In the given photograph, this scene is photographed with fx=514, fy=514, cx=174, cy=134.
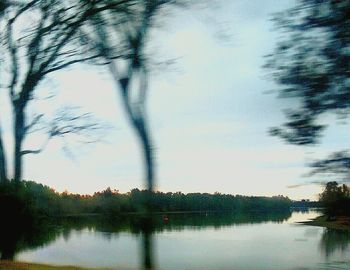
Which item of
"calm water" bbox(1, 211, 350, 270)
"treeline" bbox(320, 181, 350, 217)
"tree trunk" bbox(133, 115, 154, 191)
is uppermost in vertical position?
"tree trunk" bbox(133, 115, 154, 191)

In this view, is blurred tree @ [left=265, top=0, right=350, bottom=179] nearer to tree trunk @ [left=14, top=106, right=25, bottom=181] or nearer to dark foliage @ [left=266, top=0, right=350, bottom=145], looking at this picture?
dark foliage @ [left=266, top=0, right=350, bottom=145]

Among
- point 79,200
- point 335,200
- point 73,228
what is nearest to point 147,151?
point 335,200

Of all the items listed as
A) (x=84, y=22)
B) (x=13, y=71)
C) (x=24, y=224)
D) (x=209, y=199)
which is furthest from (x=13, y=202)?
(x=209, y=199)

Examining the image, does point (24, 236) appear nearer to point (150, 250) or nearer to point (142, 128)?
point (150, 250)

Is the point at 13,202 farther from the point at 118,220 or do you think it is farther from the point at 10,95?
the point at 118,220

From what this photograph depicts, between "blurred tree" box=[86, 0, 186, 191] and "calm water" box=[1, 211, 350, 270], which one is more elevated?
"blurred tree" box=[86, 0, 186, 191]

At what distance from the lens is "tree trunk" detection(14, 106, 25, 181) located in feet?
40.7

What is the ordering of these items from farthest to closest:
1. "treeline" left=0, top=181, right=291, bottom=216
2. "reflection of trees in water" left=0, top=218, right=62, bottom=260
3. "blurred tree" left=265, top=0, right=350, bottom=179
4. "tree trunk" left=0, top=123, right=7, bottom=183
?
"reflection of trees in water" left=0, top=218, right=62, bottom=260, "tree trunk" left=0, top=123, right=7, bottom=183, "treeline" left=0, top=181, right=291, bottom=216, "blurred tree" left=265, top=0, right=350, bottom=179

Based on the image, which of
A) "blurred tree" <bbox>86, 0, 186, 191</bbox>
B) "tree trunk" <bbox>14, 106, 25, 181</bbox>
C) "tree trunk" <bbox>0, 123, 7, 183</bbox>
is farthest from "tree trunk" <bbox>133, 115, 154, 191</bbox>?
"tree trunk" <bbox>0, 123, 7, 183</bbox>

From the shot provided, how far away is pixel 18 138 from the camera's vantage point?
42.0 feet

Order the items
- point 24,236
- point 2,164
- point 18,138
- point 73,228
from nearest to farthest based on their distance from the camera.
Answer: point 2,164 < point 18,138 < point 24,236 < point 73,228

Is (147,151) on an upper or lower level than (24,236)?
upper

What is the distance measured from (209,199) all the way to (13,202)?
4783 centimetres

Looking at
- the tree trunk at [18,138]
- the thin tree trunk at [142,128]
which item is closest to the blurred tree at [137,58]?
the thin tree trunk at [142,128]
